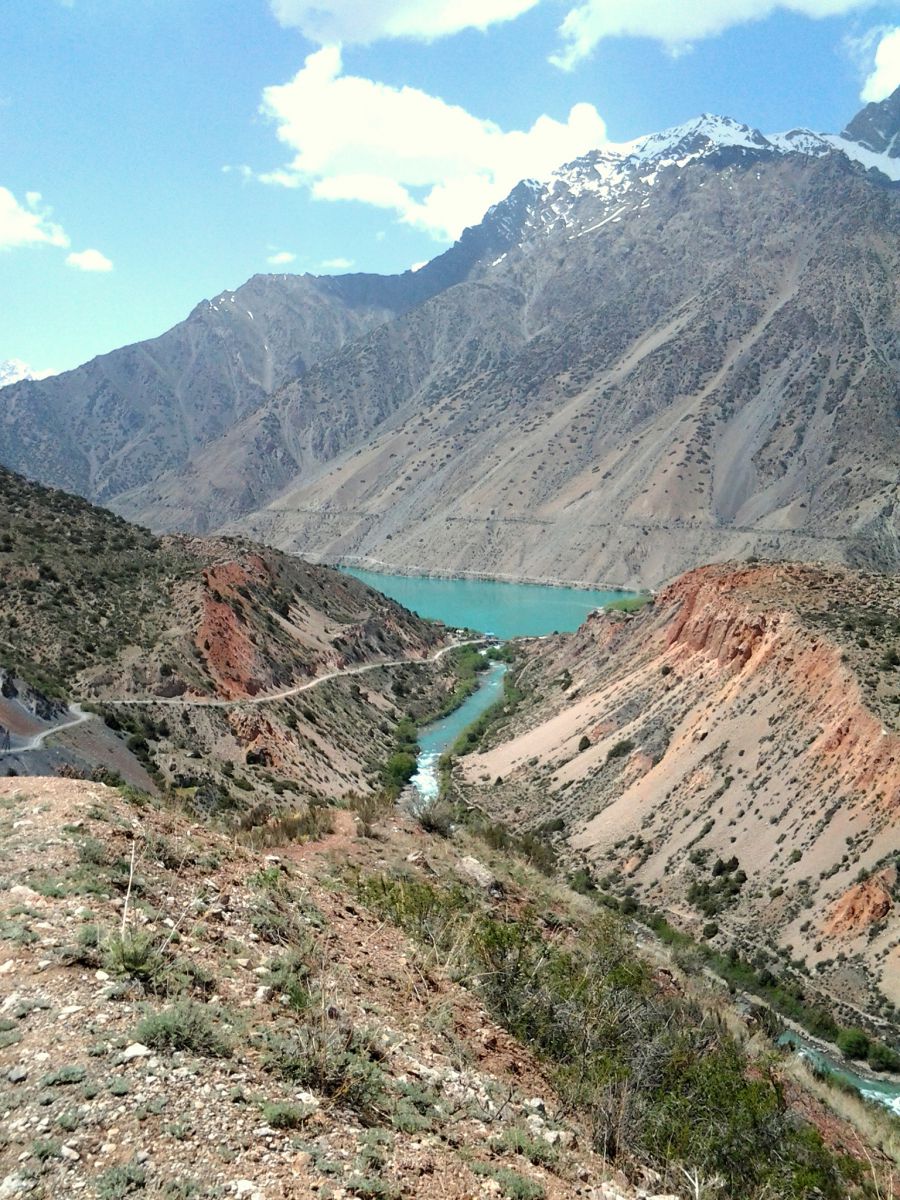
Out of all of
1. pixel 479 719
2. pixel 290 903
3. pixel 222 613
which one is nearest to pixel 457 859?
pixel 290 903

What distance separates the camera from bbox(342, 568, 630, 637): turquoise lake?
381 ft

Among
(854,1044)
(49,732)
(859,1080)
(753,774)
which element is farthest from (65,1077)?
(753,774)

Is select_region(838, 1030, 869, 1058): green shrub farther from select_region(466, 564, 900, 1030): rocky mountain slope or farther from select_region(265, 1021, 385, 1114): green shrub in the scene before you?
select_region(265, 1021, 385, 1114): green shrub

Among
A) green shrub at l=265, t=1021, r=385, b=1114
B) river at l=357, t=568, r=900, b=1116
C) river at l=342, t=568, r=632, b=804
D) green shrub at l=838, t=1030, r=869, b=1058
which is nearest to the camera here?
green shrub at l=265, t=1021, r=385, b=1114

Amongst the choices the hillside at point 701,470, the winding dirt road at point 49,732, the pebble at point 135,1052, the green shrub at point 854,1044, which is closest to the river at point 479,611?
the hillside at point 701,470

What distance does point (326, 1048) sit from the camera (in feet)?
25.4

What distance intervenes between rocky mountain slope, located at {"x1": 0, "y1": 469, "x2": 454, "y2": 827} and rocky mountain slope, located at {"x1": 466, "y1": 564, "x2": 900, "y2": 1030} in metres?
10.5

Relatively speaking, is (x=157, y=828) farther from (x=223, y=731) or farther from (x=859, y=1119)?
(x=223, y=731)

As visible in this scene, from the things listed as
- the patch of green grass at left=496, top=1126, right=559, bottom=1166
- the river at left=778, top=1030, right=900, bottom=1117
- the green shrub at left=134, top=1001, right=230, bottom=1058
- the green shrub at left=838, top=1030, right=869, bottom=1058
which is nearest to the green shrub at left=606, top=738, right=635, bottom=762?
the green shrub at left=838, top=1030, right=869, bottom=1058

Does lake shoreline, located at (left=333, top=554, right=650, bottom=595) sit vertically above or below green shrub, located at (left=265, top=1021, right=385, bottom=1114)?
below

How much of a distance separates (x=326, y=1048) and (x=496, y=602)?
127773 millimetres

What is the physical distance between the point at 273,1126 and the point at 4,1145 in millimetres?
1735

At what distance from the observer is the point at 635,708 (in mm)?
49188

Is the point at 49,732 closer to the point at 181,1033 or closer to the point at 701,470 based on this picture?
the point at 181,1033
